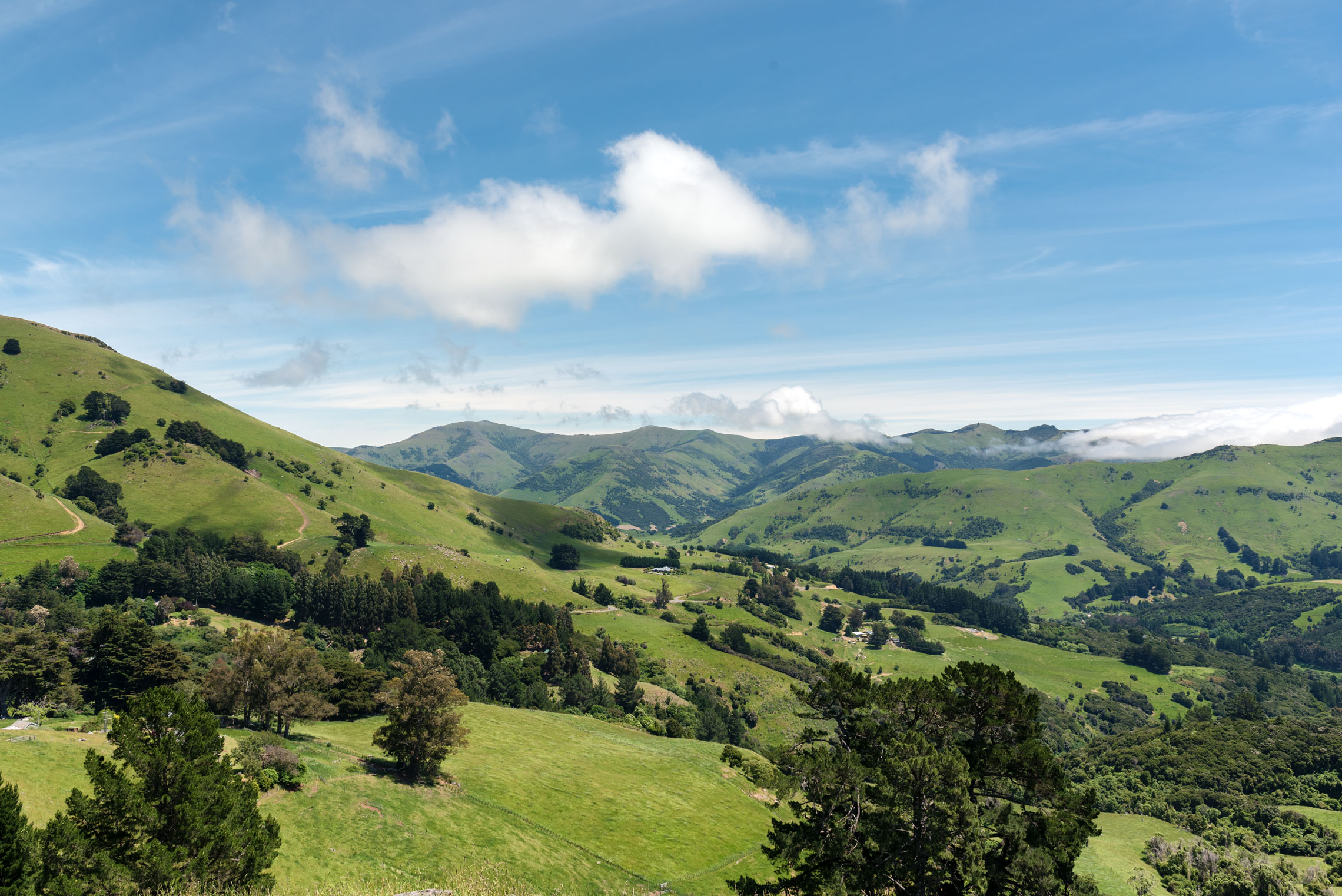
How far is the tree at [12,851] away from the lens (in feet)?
74.1

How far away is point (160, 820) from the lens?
1054 inches

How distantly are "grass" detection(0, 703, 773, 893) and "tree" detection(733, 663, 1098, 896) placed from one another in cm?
1742

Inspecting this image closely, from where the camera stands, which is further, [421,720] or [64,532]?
[64,532]

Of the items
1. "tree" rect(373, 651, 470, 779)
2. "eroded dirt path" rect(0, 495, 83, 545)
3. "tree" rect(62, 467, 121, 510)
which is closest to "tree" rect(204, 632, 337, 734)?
"tree" rect(373, 651, 470, 779)

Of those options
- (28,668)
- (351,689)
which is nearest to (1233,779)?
(351,689)

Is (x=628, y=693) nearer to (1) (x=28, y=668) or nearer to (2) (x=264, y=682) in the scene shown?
(2) (x=264, y=682)

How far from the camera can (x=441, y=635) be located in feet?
403

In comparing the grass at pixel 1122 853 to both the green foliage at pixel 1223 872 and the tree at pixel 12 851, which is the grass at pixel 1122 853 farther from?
the tree at pixel 12 851

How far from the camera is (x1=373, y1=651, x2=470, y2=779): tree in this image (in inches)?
2115

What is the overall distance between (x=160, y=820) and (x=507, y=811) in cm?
3181

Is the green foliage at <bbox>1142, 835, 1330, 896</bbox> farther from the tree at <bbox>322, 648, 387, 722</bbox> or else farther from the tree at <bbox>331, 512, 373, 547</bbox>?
the tree at <bbox>331, 512, 373, 547</bbox>

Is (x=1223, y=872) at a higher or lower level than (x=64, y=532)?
lower

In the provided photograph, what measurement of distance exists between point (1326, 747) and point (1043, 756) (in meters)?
126

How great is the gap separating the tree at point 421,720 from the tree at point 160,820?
23.1 meters
